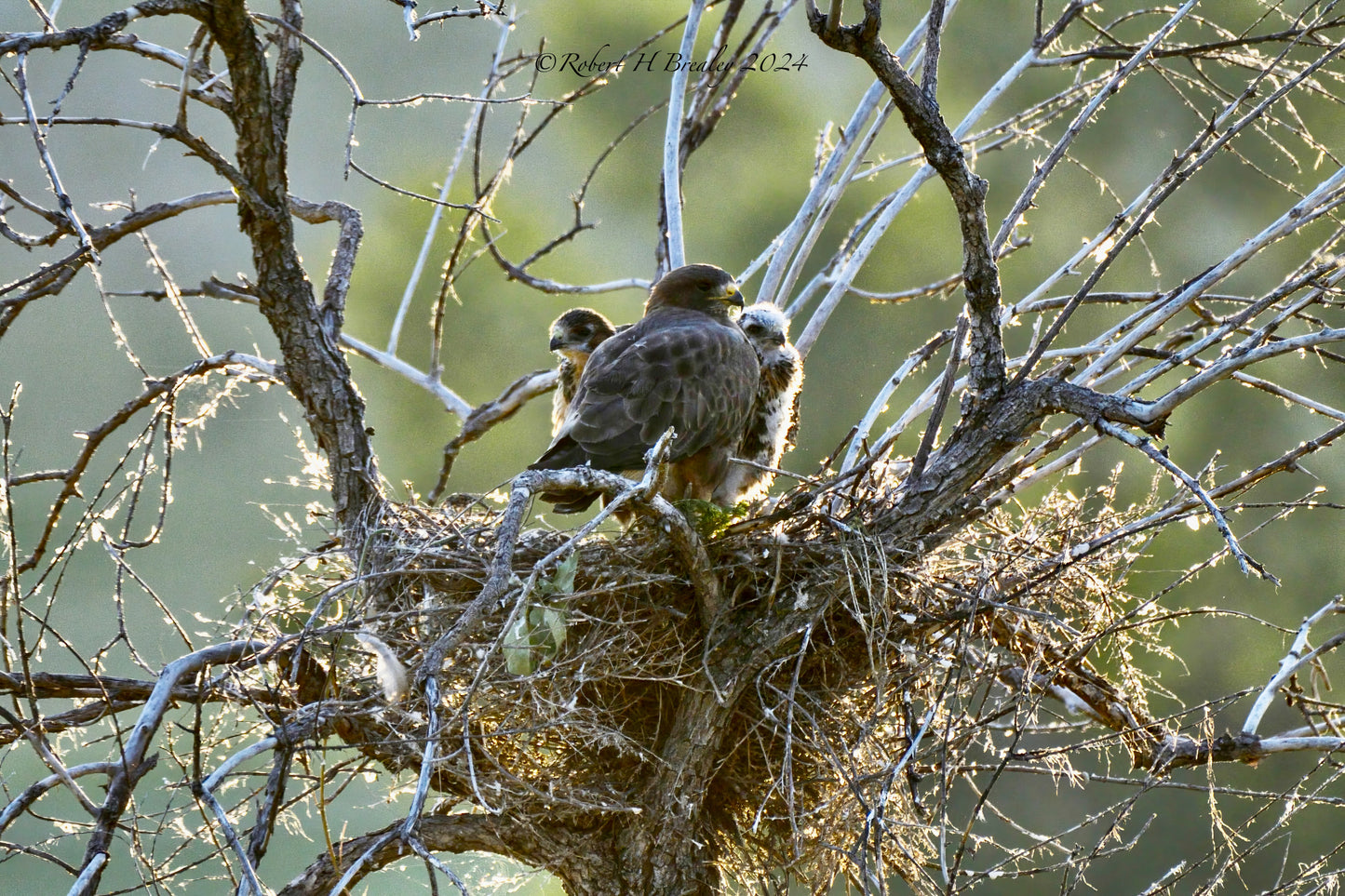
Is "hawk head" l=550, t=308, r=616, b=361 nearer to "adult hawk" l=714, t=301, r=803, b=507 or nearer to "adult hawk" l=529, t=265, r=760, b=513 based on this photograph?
"adult hawk" l=529, t=265, r=760, b=513

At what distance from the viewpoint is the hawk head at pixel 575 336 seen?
333cm

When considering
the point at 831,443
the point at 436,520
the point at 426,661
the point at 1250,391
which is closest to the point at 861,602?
the point at 436,520

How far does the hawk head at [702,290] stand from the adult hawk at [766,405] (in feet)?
0.35

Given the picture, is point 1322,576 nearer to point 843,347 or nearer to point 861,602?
point 843,347

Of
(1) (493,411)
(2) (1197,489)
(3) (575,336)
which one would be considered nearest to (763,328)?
(3) (575,336)

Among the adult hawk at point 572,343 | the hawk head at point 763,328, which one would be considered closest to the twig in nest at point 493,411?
the adult hawk at point 572,343

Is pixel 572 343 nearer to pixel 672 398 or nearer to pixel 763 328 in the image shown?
pixel 763 328

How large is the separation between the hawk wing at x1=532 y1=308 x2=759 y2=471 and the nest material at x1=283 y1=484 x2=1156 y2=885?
0.25m

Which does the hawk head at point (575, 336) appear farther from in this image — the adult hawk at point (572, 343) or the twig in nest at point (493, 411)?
the twig in nest at point (493, 411)

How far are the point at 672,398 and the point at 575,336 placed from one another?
72 cm

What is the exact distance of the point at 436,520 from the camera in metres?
2.36

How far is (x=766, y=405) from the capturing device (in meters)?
3.14

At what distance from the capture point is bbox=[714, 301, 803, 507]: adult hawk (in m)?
3.05

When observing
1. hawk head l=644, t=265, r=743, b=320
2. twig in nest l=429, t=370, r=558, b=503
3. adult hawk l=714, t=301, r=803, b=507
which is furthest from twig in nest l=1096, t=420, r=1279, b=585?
twig in nest l=429, t=370, r=558, b=503
